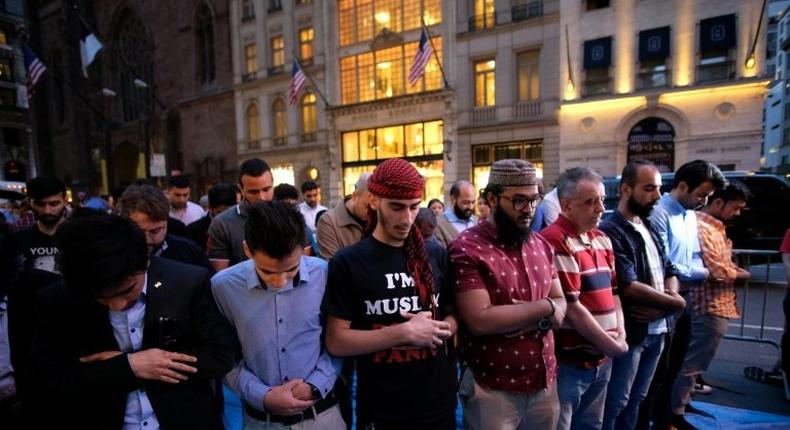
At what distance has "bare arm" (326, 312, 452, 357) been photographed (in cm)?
199

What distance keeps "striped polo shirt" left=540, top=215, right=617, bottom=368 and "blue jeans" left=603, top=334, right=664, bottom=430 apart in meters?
0.43

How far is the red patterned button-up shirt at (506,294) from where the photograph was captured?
232 centimetres

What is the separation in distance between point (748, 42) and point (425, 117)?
1312 centimetres

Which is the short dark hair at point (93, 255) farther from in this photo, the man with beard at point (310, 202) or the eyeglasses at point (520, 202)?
the man with beard at point (310, 202)

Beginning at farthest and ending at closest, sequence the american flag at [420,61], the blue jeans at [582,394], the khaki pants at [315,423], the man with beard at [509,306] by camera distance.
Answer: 1. the american flag at [420,61]
2. the blue jeans at [582,394]
3. the man with beard at [509,306]
4. the khaki pants at [315,423]

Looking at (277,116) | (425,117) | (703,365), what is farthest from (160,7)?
(703,365)

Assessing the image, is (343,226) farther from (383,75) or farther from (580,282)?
(383,75)

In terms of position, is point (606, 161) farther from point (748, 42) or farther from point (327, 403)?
point (327, 403)

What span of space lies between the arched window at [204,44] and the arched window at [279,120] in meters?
6.91

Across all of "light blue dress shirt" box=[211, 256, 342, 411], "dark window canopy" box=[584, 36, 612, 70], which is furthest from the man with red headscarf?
"dark window canopy" box=[584, 36, 612, 70]

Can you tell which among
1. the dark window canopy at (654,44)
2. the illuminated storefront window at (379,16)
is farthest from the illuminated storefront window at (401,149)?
the dark window canopy at (654,44)

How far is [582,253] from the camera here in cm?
279

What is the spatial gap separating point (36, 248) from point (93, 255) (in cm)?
270

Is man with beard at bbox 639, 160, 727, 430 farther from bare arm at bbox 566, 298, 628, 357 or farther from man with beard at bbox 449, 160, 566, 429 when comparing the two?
man with beard at bbox 449, 160, 566, 429
